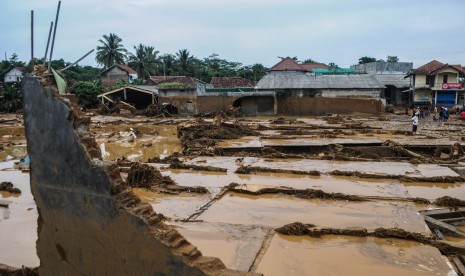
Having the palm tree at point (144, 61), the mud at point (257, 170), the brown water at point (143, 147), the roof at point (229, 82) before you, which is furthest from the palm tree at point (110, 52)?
the mud at point (257, 170)

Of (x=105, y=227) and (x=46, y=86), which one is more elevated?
(x=46, y=86)

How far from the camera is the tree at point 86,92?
130 ft

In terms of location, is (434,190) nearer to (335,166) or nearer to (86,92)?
(335,166)

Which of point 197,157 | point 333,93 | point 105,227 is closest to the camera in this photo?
point 105,227

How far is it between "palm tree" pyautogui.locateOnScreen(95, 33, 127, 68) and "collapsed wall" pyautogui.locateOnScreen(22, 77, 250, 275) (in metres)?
53.7

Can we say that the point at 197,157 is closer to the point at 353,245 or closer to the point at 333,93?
the point at 353,245

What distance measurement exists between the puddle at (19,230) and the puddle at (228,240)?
268 cm

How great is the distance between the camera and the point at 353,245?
688cm

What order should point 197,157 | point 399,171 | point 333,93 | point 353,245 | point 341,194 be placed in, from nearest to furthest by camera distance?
1. point 353,245
2. point 341,194
3. point 399,171
4. point 197,157
5. point 333,93

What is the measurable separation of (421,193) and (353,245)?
4.32 meters

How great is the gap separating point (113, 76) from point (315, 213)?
1938 inches

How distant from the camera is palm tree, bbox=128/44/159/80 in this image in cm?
5831

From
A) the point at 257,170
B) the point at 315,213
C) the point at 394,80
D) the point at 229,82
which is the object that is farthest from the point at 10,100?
the point at 315,213

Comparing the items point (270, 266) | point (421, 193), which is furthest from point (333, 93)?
point (270, 266)
